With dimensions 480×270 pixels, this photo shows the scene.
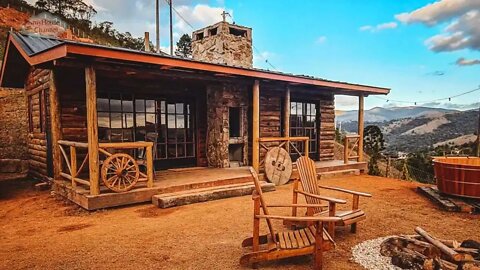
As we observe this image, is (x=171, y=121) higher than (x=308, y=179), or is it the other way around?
(x=171, y=121)

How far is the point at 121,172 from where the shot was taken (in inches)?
211

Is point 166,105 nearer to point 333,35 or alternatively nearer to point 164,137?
point 164,137

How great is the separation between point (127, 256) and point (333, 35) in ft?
61.1

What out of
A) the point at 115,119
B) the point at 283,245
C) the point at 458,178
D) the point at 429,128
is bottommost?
the point at 283,245

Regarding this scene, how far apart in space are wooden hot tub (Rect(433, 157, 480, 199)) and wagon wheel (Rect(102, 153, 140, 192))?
20.3 feet

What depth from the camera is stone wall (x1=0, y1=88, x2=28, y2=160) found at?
10.8 m

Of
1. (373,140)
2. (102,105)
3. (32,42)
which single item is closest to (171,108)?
(102,105)

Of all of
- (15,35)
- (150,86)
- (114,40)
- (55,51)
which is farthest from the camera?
(114,40)

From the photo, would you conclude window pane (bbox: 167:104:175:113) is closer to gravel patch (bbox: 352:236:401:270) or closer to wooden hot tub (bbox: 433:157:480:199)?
gravel patch (bbox: 352:236:401:270)

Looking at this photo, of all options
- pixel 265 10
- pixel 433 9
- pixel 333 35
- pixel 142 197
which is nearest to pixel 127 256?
pixel 142 197

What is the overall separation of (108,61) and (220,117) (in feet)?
11.5

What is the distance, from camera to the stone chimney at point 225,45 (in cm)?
1161

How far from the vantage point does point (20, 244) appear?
147 inches

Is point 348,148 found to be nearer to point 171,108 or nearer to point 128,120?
point 171,108
